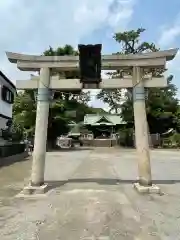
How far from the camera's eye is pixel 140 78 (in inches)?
460

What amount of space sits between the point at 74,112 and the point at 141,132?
98.8 feet

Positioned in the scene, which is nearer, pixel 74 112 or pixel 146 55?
pixel 146 55

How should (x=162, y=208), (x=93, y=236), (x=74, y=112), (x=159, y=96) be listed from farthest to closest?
(x=159, y=96)
(x=74, y=112)
(x=162, y=208)
(x=93, y=236)

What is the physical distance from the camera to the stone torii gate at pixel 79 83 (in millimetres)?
11391

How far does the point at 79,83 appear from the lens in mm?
11836

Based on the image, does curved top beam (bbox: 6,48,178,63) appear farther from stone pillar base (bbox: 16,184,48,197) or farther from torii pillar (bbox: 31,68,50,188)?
stone pillar base (bbox: 16,184,48,197)

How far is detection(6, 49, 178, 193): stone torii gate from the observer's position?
11391mm

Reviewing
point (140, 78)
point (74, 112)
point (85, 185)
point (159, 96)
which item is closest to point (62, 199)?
point (85, 185)

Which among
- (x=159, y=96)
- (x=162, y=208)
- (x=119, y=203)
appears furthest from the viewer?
(x=159, y=96)

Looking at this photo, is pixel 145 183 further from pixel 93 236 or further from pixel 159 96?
pixel 159 96

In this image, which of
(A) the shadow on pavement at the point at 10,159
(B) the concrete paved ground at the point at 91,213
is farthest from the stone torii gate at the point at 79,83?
(A) the shadow on pavement at the point at 10,159

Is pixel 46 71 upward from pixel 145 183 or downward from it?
upward

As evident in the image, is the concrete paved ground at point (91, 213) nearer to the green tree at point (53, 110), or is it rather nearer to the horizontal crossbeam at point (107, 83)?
the horizontal crossbeam at point (107, 83)

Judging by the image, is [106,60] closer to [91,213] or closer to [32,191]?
[32,191]
